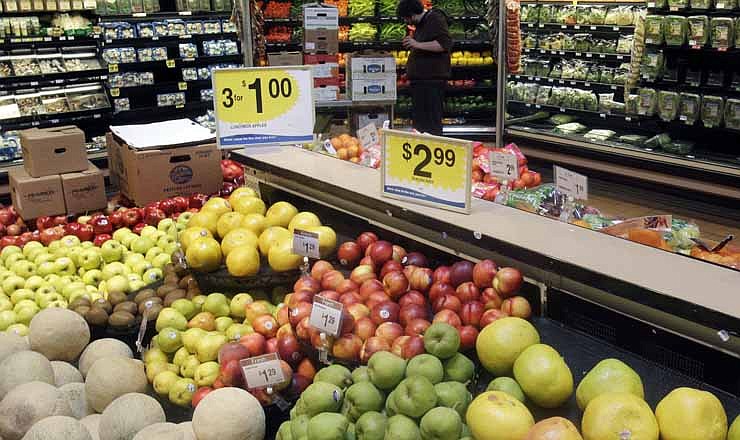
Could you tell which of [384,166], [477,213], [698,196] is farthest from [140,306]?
[698,196]

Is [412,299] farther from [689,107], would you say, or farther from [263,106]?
[689,107]

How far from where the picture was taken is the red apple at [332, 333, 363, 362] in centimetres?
201

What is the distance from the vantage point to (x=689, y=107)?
255 inches

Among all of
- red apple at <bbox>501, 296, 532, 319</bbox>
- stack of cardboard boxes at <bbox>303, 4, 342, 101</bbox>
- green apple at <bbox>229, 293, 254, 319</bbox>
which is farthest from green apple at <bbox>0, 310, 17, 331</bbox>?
stack of cardboard boxes at <bbox>303, 4, 342, 101</bbox>

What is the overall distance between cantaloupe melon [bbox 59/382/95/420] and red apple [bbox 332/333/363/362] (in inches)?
35.6

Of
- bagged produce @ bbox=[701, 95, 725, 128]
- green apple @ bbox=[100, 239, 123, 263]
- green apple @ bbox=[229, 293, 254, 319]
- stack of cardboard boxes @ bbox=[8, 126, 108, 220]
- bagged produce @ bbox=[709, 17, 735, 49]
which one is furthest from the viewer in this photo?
bagged produce @ bbox=[701, 95, 725, 128]

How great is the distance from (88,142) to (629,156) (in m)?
5.79

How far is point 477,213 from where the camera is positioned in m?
2.38

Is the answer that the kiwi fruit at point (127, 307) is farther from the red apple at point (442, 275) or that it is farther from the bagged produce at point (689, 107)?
the bagged produce at point (689, 107)

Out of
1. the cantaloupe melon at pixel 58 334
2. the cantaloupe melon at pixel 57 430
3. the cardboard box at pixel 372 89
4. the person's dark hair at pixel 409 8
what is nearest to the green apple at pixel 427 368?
the cantaloupe melon at pixel 57 430

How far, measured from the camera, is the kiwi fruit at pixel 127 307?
2783 mm

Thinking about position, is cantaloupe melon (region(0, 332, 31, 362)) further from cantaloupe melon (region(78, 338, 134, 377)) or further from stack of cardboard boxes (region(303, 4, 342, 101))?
stack of cardboard boxes (region(303, 4, 342, 101))

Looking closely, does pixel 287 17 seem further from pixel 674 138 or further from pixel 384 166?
pixel 384 166

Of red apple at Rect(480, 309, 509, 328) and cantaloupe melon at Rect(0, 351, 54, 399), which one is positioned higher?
red apple at Rect(480, 309, 509, 328)
